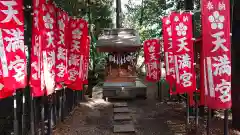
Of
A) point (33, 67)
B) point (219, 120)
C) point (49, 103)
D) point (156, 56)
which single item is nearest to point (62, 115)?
point (49, 103)

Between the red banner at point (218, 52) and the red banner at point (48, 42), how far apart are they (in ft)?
13.2

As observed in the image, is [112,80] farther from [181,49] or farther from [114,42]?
[181,49]

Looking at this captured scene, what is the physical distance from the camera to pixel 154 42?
52.1 feet

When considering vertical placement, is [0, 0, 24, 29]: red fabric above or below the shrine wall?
above

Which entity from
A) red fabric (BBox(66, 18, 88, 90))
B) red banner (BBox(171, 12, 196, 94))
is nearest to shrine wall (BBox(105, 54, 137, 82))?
red fabric (BBox(66, 18, 88, 90))

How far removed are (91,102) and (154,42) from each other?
591 cm

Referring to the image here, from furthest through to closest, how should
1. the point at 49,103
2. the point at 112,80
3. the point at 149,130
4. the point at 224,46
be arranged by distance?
the point at 112,80 → the point at 149,130 → the point at 49,103 → the point at 224,46

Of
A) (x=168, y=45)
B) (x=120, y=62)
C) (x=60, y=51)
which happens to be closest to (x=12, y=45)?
(x=60, y=51)

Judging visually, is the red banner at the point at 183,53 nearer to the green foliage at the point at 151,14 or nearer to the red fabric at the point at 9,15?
the red fabric at the point at 9,15

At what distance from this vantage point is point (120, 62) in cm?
1975

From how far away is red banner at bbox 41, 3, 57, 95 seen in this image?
5961 mm

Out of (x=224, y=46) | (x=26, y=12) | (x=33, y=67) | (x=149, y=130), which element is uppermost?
(x=26, y=12)

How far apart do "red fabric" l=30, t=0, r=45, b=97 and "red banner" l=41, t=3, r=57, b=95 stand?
0.28m

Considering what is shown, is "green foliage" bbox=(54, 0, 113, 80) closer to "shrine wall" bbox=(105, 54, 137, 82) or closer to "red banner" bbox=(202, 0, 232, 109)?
"shrine wall" bbox=(105, 54, 137, 82)
